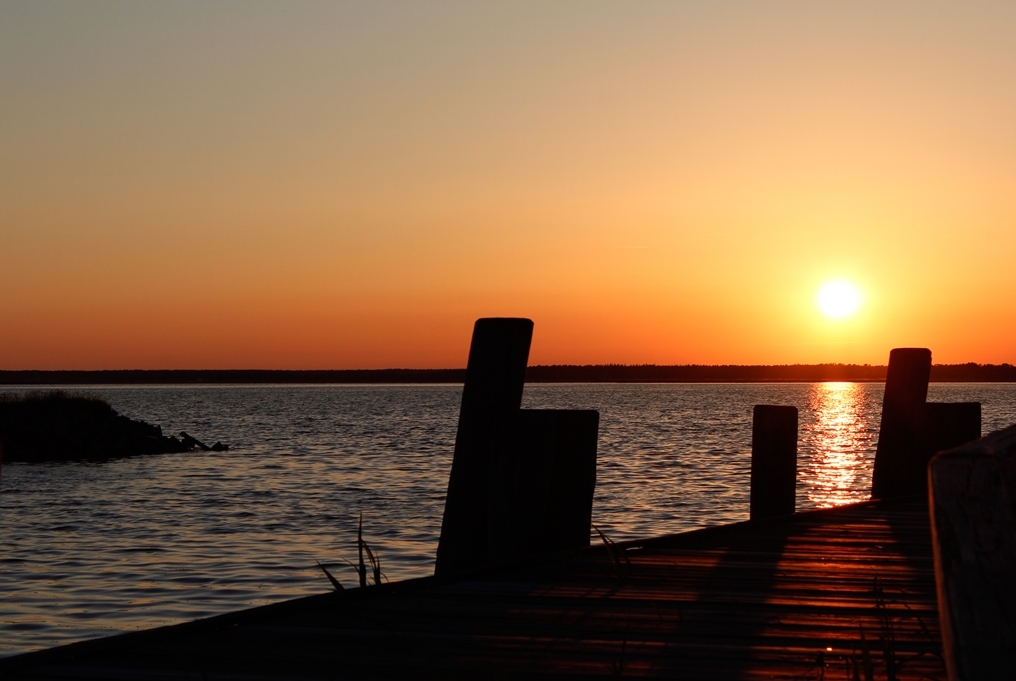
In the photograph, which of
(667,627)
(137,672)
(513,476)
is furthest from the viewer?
(513,476)

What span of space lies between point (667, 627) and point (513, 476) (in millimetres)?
2057

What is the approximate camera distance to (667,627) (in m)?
4.41

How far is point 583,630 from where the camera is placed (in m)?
4.39

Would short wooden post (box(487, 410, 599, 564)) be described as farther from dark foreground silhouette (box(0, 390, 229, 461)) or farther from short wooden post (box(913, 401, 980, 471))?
dark foreground silhouette (box(0, 390, 229, 461))

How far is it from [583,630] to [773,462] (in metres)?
5.27

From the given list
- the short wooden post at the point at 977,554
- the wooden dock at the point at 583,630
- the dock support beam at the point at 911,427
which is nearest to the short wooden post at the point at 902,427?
the dock support beam at the point at 911,427

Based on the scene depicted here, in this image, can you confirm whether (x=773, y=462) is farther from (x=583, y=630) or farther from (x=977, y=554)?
(x=977, y=554)

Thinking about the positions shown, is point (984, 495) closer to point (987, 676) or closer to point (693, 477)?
point (987, 676)

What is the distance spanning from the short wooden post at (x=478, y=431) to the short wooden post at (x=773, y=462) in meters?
3.37

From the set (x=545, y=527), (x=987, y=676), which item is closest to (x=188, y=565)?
(x=545, y=527)

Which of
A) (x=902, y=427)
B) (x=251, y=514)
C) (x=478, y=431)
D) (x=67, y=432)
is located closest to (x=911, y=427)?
(x=902, y=427)

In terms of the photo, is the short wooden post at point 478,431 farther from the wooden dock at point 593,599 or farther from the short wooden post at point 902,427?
the short wooden post at point 902,427

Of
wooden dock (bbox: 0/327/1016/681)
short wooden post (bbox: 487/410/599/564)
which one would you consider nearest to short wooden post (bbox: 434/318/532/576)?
wooden dock (bbox: 0/327/1016/681)

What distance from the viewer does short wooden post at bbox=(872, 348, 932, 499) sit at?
1009cm
